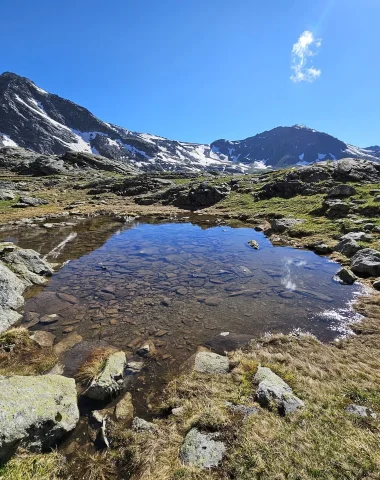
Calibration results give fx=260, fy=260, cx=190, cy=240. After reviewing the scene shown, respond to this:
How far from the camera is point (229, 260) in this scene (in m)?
24.0

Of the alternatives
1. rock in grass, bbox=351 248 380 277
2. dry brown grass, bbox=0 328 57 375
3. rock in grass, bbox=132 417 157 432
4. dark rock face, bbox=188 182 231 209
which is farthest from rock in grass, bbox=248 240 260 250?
dark rock face, bbox=188 182 231 209

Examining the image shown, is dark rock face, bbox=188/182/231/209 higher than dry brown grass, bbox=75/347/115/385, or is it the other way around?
dark rock face, bbox=188/182/231/209

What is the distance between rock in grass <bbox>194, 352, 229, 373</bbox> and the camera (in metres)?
9.48

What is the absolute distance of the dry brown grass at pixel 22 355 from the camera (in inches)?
377

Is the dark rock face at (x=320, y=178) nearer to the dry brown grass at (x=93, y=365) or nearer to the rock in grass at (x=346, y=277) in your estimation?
the rock in grass at (x=346, y=277)

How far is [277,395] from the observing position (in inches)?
293

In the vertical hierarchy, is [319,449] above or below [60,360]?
above

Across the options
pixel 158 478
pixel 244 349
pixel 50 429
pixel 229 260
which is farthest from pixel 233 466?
pixel 229 260

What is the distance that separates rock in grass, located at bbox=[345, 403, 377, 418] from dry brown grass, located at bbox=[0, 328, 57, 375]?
9.97 meters

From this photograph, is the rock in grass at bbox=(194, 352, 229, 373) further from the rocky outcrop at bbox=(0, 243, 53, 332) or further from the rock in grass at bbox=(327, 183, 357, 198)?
the rock in grass at bbox=(327, 183, 357, 198)

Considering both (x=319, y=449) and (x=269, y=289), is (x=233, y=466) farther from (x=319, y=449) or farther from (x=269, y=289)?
(x=269, y=289)

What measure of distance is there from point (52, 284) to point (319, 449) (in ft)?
56.1

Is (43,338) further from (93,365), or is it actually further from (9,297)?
(9,297)

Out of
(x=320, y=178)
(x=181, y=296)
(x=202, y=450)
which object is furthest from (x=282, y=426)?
(x=320, y=178)
